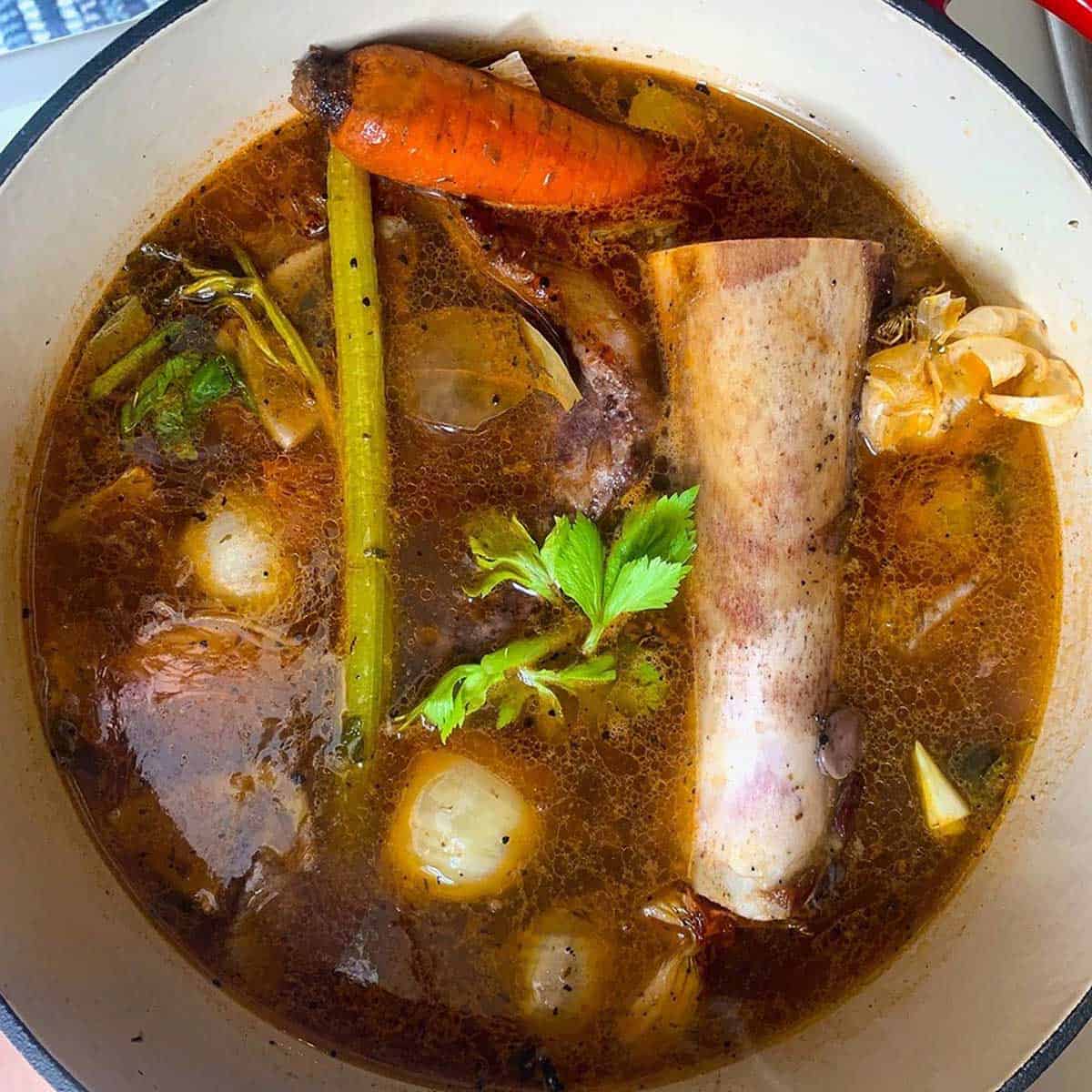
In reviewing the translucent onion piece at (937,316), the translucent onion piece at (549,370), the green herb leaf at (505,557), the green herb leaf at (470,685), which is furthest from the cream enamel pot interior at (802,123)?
the green herb leaf at (505,557)

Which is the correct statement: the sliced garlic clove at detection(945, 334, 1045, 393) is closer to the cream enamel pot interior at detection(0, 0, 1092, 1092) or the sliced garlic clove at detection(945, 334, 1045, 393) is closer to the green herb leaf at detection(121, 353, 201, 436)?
the cream enamel pot interior at detection(0, 0, 1092, 1092)

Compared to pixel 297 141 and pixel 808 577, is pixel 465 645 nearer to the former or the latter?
pixel 808 577

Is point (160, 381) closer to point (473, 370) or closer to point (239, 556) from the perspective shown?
point (239, 556)

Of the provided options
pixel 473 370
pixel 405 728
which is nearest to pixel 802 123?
pixel 473 370

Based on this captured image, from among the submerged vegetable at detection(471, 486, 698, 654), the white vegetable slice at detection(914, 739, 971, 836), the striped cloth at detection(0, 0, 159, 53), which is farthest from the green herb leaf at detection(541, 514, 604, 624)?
the striped cloth at detection(0, 0, 159, 53)

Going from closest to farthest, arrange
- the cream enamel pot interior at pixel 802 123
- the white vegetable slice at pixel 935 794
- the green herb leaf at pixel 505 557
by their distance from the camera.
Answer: the cream enamel pot interior at pixel 802 123 < the green herb leaf at pixel 505 557 < the white vegetable slice at pixel 935 794

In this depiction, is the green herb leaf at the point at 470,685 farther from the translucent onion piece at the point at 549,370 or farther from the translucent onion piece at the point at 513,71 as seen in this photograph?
the translucent onion piece at the point at 513,71

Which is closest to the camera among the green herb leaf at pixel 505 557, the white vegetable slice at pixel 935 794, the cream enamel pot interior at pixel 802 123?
the cream enamel pot interior at pixel 802 123
